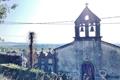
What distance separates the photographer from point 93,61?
90.5ft

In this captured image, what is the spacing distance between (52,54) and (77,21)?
484 centimetres

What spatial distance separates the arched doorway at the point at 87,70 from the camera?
2783cm

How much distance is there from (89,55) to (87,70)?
1648 mm

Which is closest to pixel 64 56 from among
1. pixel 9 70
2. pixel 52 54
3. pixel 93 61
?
pixel 52 54

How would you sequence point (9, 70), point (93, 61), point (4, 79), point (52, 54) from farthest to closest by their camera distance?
point (52, 54) → point (93, 61) → point (9, 70) → point (4, 79)

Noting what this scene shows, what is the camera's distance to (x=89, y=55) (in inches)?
1093

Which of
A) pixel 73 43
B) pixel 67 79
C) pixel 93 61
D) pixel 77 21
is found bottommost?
pixel 67 79

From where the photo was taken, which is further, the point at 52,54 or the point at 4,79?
the point at 52,54

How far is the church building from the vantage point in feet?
87.5

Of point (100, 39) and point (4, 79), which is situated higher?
point (100, 39)

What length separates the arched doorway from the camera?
27828 millimetres

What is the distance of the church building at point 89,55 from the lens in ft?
87.5

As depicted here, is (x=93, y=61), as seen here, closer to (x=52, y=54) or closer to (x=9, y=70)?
(x=52, y=54)

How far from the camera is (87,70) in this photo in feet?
92.6
